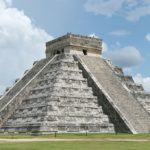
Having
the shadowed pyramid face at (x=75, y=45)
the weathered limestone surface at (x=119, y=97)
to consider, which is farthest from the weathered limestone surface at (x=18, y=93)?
the weathered limestone surface at (x=119, y=97)

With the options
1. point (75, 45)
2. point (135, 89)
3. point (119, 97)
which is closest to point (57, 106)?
point (119, 97)

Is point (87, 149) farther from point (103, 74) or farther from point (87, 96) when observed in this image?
point (103, 74)

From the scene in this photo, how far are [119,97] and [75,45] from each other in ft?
34.0

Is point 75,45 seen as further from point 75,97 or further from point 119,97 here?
point 75,97

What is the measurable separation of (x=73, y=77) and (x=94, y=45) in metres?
9.38

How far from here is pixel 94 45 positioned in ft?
174

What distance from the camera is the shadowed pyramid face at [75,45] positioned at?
5125 centimetres

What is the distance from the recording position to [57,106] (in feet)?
131

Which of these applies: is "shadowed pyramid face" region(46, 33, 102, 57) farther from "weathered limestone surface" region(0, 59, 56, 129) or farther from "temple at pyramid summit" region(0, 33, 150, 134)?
"weathered limestone surface" region(0, 59, 56, 129)

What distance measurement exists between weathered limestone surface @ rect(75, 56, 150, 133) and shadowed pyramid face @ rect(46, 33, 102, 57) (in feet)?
4.96

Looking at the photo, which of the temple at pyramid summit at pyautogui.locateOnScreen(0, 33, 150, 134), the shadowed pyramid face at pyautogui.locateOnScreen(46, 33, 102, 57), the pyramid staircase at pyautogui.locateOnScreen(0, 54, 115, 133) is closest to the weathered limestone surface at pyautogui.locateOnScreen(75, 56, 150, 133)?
the temple at pyramid summit at pyautogui.locateOnScreen(0, 33, 150, 134)

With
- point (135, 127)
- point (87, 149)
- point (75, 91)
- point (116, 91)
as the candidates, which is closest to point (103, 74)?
point (116, 91)

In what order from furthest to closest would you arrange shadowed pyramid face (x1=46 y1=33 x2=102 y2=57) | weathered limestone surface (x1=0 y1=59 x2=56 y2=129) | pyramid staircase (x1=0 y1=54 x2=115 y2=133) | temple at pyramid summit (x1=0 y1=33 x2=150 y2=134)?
shadowed pyramid face (x1=46 y1=33 x2=102 y2=57) < weathered limestone surface (x1=0 y1=59 x2=56 y2=129) < temple at pyramid summit (x1=0 y1=33 x2=150 y2=134) < pyramid staircase (x1=0 y1=54 x2=115 y2=133)

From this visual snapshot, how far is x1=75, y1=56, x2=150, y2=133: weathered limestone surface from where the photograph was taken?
4141 centimetres
